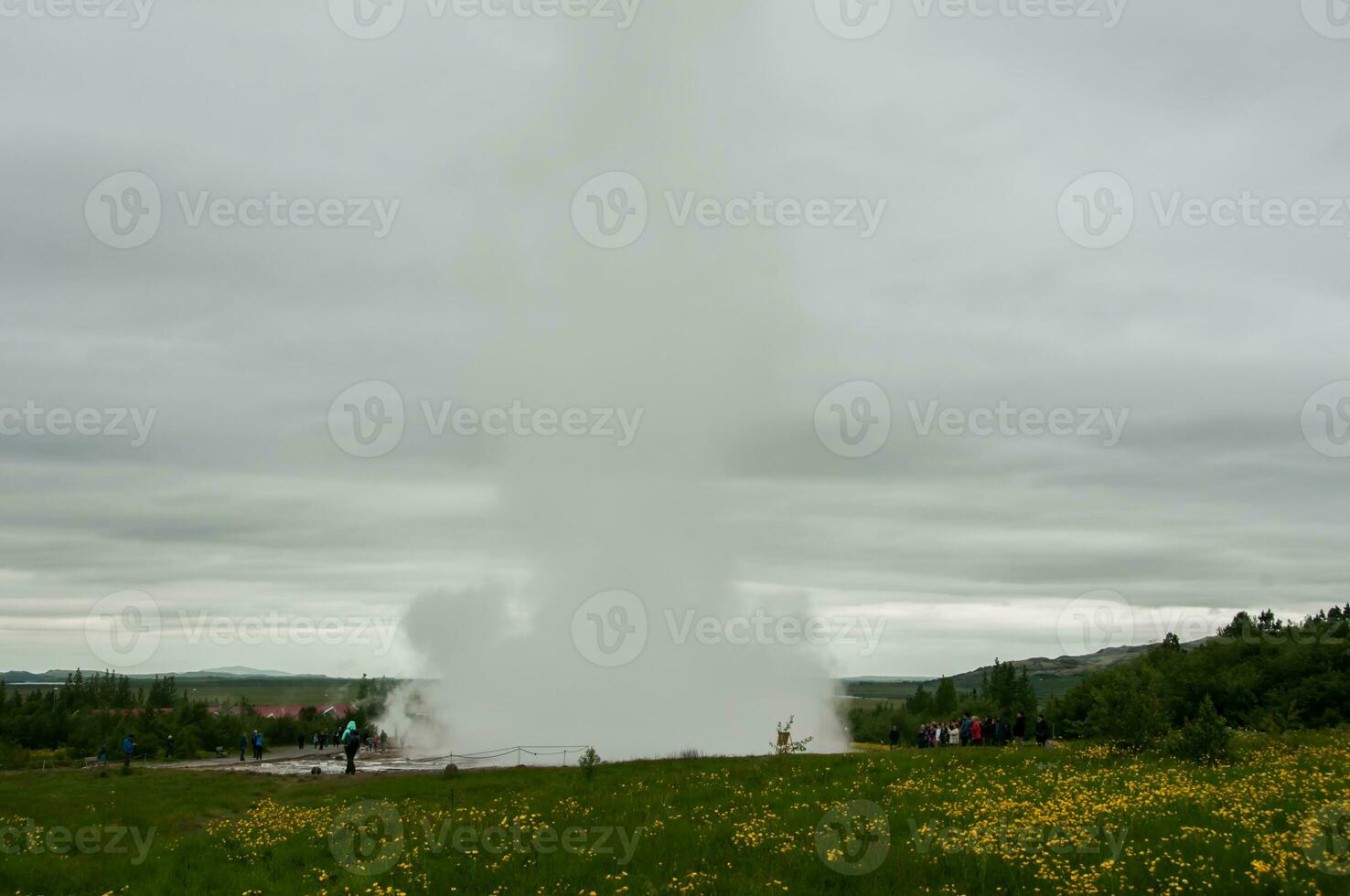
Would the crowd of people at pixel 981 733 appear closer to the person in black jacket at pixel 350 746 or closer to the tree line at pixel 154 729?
the person in black jacket at pixel 350 746

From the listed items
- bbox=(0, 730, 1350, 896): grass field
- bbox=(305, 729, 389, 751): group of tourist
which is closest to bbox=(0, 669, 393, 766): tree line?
bbox=(305, 729, 389, 751): group of tourist

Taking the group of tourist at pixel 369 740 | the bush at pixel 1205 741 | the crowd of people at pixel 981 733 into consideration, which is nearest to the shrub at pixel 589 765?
the bush at pixel 1205 741

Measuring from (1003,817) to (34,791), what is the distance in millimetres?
38194

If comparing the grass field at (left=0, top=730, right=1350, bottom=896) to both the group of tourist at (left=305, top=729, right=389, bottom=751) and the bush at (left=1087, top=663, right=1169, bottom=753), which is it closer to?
the bush at (left=1087, top=663, right=1169, bottom=753)

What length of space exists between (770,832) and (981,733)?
36.2 m

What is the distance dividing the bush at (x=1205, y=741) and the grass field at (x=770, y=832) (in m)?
0.69

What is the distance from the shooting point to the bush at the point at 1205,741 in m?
31.7

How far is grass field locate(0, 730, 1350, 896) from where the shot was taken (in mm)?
20547

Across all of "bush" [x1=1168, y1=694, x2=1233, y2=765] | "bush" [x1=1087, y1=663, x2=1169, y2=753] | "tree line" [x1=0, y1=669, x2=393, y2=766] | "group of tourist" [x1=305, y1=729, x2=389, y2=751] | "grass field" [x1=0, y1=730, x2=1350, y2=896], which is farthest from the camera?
"tree line" [x1=0, y1=669, x2=393, y2=766]

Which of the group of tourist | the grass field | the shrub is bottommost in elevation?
the grass field

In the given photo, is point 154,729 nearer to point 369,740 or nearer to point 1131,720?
point 369,740

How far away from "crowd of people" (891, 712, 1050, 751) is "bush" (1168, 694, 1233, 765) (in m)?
14.7

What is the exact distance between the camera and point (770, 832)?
25891mm

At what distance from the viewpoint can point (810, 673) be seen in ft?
284
